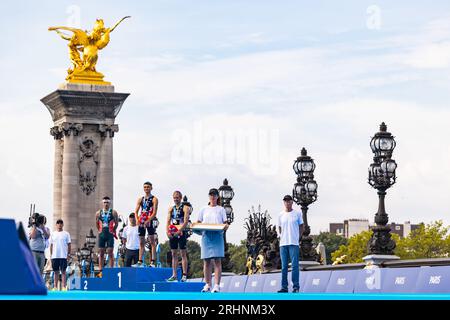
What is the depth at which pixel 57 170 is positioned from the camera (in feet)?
344

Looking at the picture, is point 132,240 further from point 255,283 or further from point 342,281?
point 255,283

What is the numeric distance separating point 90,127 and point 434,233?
5550cm

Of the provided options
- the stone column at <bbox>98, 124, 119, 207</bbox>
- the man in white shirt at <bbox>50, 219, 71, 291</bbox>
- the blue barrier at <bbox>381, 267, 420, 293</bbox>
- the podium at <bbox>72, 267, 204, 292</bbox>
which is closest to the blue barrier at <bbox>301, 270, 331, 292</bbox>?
the podium at <bbox>72, 267, 204, 292</bbox>

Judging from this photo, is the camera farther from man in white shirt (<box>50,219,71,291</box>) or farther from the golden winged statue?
the golden winged statue

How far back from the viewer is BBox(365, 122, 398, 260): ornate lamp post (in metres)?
43.2

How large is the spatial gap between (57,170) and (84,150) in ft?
12.5

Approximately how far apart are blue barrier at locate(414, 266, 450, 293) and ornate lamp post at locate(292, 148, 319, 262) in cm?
2211

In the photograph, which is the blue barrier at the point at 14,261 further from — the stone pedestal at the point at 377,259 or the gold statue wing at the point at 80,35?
the gold statue wing at the point at 80,35

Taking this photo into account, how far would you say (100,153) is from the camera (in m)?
102

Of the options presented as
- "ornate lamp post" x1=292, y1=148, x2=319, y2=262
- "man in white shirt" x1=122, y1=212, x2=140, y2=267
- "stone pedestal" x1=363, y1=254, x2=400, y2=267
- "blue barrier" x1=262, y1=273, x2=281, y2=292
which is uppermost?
"ornate lamp post" x1=292, y1=148, x2=319, y2=262

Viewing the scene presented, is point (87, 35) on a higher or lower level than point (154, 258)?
higher

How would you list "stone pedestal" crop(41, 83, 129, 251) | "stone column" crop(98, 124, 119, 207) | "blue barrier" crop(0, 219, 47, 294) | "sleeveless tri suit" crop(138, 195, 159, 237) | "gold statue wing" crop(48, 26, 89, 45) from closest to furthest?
"blue barrier" crop(0, 219, 47, 294) < "sleeveless tri suit" crop(138, 195, 159, 237) < "stone column" crop(98, 124, 119, 207) < "stone pedestal" crop(41, 83, 129, 251) < "gold statue wing" crop(48, 26, 89, 45)
